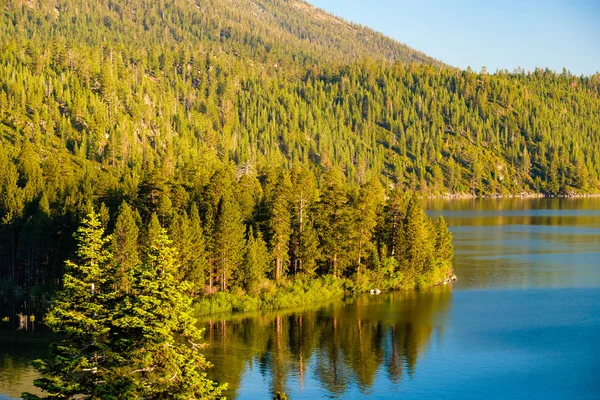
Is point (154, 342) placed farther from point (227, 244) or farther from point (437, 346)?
point (227, 244)

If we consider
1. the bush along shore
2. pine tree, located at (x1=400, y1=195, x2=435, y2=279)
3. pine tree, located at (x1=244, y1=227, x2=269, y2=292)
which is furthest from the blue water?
pine tree, located at (x1=244, y1=227, x2=269, y2=292)

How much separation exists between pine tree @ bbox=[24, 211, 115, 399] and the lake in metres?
23.5

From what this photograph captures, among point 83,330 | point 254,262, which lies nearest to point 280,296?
point 254,262

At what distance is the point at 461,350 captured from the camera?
250 ft

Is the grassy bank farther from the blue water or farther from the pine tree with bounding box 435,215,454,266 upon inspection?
the blue water

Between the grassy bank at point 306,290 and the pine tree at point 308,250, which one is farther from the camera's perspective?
the pine tree at point 308,250

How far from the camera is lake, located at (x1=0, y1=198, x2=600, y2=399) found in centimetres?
6431

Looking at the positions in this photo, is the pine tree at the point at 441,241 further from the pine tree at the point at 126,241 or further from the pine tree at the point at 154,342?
the pine tree at the point at 154,342

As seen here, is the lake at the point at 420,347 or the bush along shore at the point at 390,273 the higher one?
the bush along shore at the point at 390,273

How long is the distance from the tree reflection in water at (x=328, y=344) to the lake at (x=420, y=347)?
11 cm

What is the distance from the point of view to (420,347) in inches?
3044

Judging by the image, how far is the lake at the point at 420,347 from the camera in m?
64.3

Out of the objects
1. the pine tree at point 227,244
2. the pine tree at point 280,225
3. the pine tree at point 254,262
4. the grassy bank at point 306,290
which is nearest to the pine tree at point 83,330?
the grassy bank at point 306,290

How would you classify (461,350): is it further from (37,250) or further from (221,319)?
(37,250)
